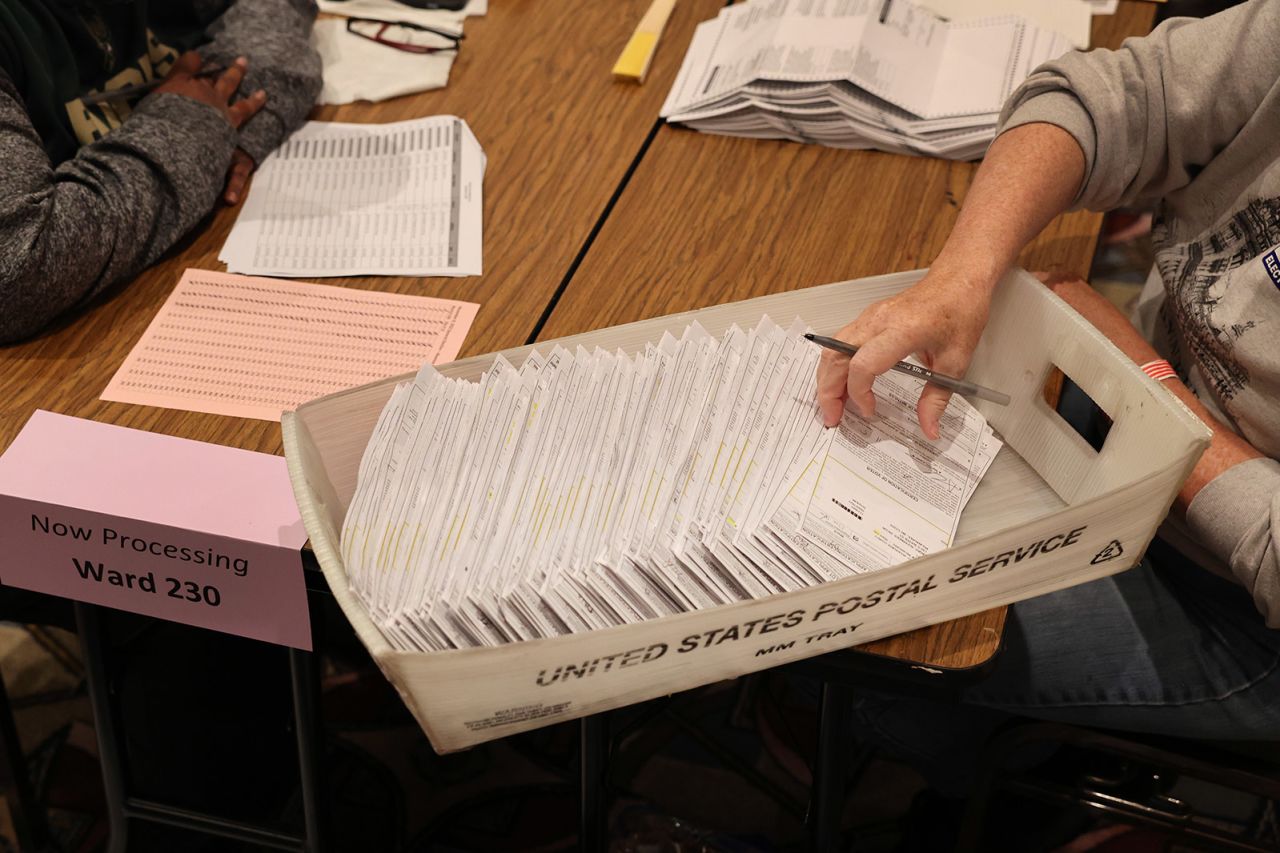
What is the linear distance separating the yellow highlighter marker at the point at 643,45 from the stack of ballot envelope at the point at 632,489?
688mm

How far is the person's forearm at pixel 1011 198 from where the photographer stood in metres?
1.08

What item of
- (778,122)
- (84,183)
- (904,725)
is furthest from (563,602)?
(778,122)

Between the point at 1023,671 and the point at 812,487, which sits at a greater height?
the point at 812,487

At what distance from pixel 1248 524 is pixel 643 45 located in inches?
39.1

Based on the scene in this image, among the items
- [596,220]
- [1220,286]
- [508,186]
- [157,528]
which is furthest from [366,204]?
[1220,286]

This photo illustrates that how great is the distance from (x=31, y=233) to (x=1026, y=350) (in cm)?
92

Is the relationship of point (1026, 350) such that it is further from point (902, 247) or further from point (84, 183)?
point (84, 183)

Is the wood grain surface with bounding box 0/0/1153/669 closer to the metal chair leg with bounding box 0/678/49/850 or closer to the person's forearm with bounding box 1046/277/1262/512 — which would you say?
the person's forearm with bounding box 1046/277/1262/512

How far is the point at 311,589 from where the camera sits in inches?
39.7

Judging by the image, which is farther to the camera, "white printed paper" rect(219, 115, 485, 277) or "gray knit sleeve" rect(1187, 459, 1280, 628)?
"white printed paper" rect(219, 115, 485, 277)

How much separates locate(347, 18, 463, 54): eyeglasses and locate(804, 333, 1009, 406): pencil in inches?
34.1

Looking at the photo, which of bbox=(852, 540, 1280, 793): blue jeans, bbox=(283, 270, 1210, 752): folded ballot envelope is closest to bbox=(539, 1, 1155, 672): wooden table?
bbox=(283, 270, 1210, 752): folded ballot envelope

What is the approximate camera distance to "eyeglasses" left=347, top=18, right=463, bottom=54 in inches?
64.2

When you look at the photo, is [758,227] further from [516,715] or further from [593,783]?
[516,715]
